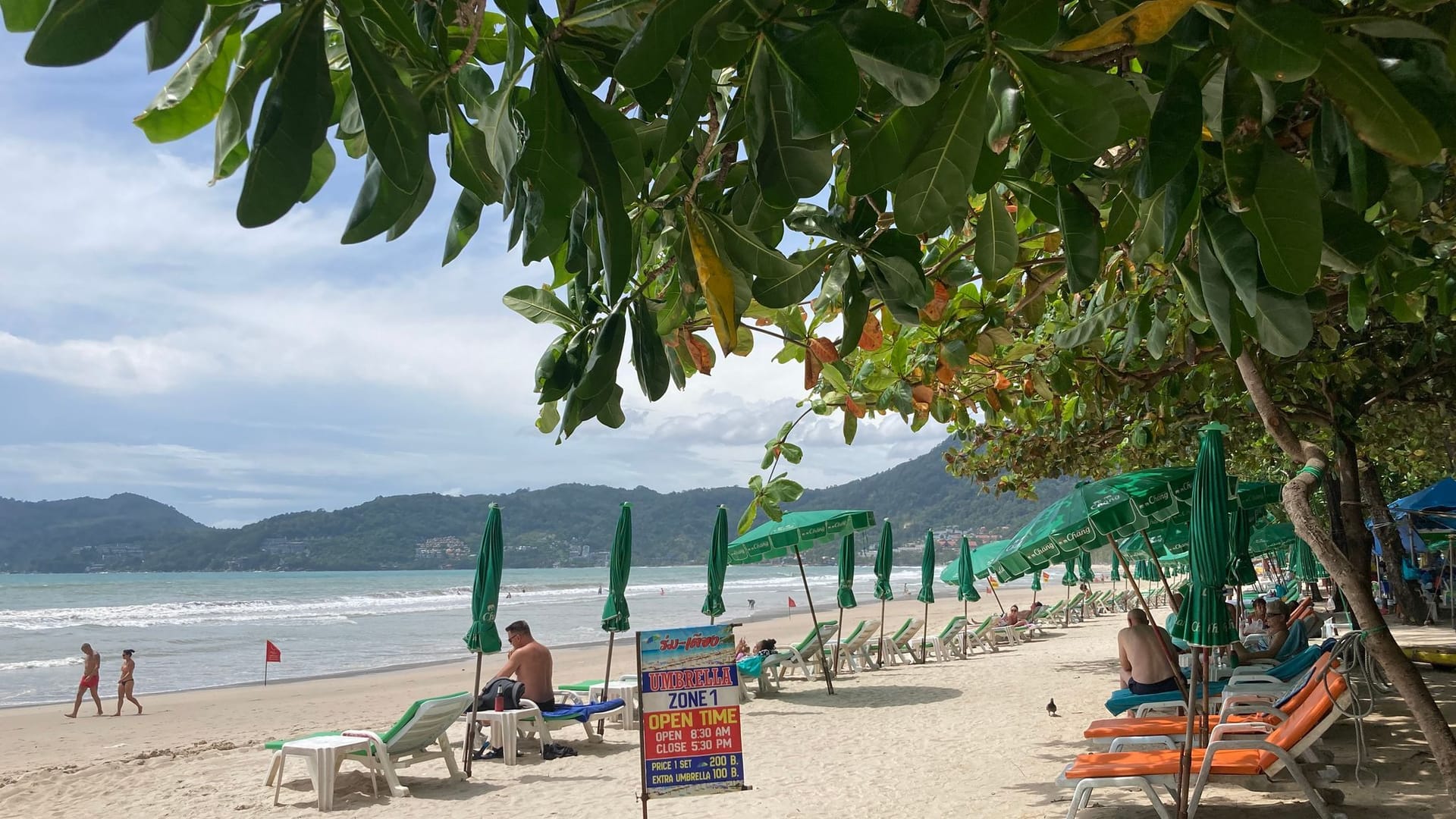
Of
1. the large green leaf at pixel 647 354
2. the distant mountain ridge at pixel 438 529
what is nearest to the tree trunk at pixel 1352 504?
the large green leaf at pixel 647 354

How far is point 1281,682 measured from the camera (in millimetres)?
7340

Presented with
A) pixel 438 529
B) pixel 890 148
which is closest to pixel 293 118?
pixel 890 148

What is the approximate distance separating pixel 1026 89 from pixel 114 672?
26.1 meters

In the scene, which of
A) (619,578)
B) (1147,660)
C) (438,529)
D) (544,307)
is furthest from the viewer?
(438,529)

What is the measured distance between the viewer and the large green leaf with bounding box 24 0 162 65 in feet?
1.86

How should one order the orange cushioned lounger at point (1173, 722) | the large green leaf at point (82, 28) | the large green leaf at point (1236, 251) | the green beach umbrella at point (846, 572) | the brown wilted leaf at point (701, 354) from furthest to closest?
the green beach umbrella at point (846, 572), the orange cushioned lounger at point (1173, 722), the brown wilted leaf at point (701, 354), the large green leaf at point (1236, 251), the large green leaf at point (82, 28)

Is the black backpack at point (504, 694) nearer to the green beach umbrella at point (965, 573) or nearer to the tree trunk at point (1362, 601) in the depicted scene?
the tree trunk at point (1362, 601)

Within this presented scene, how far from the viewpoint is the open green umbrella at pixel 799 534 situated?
38.7ft

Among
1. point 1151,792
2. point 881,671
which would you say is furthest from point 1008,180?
point 881,671

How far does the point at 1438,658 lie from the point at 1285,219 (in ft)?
34.2

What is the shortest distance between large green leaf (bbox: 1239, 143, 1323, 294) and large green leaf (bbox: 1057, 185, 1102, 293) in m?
0.35

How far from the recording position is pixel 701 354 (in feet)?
7.01

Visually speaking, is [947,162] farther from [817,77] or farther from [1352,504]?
[1352,504]

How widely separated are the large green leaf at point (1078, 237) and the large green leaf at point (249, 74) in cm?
99
